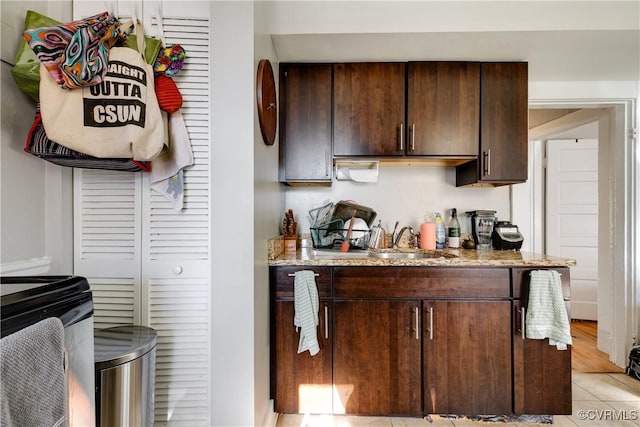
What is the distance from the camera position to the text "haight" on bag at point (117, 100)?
1.14 meters

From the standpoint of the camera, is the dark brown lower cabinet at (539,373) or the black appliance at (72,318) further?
the dark brown lower cabinet at (539,373)

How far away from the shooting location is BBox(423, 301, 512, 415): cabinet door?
1.81 m

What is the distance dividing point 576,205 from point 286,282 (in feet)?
12.0

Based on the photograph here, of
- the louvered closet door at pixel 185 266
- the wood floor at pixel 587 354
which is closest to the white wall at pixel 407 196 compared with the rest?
the louvered closet door at pixel 185 266

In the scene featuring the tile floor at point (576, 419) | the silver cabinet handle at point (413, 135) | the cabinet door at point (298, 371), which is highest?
the silver cabinet handle at point (413, 135)


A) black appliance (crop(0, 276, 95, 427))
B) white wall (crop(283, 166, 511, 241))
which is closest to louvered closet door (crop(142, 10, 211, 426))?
black appliance (crop(0, 276, 95, 427))

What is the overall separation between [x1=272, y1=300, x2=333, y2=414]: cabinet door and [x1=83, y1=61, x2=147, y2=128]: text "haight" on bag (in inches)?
48.1

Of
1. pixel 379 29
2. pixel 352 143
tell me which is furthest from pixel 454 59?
pixel 352 143

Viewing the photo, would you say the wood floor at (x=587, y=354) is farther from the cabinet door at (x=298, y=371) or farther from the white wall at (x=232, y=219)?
the white wall at (x=232, y=219)

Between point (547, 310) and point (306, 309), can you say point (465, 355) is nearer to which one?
point (547, 310)

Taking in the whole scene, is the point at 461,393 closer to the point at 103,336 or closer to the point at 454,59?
the point at 103,336

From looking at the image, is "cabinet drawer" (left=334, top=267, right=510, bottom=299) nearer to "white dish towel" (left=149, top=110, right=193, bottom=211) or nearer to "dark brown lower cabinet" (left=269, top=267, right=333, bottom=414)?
"dark brown lower cabinet" (left=269, top=267, right=333, bottom=414)

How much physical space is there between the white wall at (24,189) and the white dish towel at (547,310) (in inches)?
95.8

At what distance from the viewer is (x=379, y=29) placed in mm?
1846
